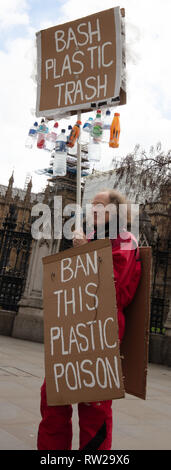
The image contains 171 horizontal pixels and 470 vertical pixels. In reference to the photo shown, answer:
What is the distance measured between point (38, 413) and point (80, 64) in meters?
3.17

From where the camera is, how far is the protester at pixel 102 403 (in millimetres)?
2562

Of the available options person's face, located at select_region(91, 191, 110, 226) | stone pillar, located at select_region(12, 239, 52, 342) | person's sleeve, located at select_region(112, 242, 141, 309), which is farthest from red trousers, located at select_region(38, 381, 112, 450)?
stone pillar, located at select_region(12, 239, 52, 342)

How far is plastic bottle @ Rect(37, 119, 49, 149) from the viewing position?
421 cm

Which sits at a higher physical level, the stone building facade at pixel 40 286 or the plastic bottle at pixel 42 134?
the plastic bottle at pixel 42 134

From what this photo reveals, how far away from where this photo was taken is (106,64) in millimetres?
3418

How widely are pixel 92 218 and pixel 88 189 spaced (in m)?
21.3

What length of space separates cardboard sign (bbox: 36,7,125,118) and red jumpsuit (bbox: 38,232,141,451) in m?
1.26

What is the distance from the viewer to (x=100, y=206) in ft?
9.52

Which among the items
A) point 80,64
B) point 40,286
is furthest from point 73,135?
point 40,286

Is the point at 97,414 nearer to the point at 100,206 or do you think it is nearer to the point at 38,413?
the point at 100,206

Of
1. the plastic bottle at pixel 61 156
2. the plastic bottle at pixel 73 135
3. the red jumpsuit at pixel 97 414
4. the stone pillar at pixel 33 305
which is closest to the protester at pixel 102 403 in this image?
the red jumpsuit at pixel 97 414

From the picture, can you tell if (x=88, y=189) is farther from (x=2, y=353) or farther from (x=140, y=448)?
(x=140, y=448)

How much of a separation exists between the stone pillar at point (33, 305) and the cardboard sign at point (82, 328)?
29.6 ft

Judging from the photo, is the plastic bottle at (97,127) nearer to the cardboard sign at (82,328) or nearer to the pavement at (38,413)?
the cardboard sign at (82,328)
